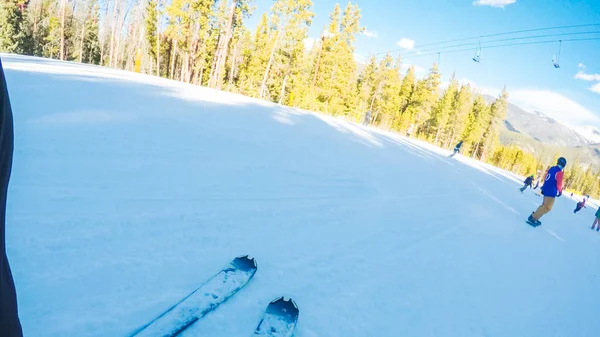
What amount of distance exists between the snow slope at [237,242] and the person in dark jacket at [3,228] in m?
0.83

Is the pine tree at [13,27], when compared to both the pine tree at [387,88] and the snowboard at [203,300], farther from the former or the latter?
the snowboard at [203,300]

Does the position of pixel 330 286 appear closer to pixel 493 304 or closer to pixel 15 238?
pixel 493 304

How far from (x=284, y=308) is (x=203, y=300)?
0.52 meters

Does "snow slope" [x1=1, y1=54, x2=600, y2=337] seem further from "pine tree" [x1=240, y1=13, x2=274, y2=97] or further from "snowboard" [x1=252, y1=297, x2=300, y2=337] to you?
"pine tree" [x1=240, y1=13, x2=274, y2=97]

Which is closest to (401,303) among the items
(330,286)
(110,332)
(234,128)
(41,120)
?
(330,286)

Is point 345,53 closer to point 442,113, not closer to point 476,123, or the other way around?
point 442,113

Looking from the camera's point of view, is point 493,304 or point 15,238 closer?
point 15,238

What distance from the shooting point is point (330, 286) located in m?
2.48

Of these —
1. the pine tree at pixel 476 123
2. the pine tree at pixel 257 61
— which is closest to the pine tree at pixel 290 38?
the pine tree at pixel 257 61

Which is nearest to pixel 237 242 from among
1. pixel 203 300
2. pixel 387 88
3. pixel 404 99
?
pixel 203 300

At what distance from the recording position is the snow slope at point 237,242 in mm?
1898

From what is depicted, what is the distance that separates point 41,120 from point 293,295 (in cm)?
439

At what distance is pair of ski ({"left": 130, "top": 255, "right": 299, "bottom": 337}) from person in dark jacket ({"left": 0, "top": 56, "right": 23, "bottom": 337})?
2.59ft

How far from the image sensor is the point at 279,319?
75.1 inches
